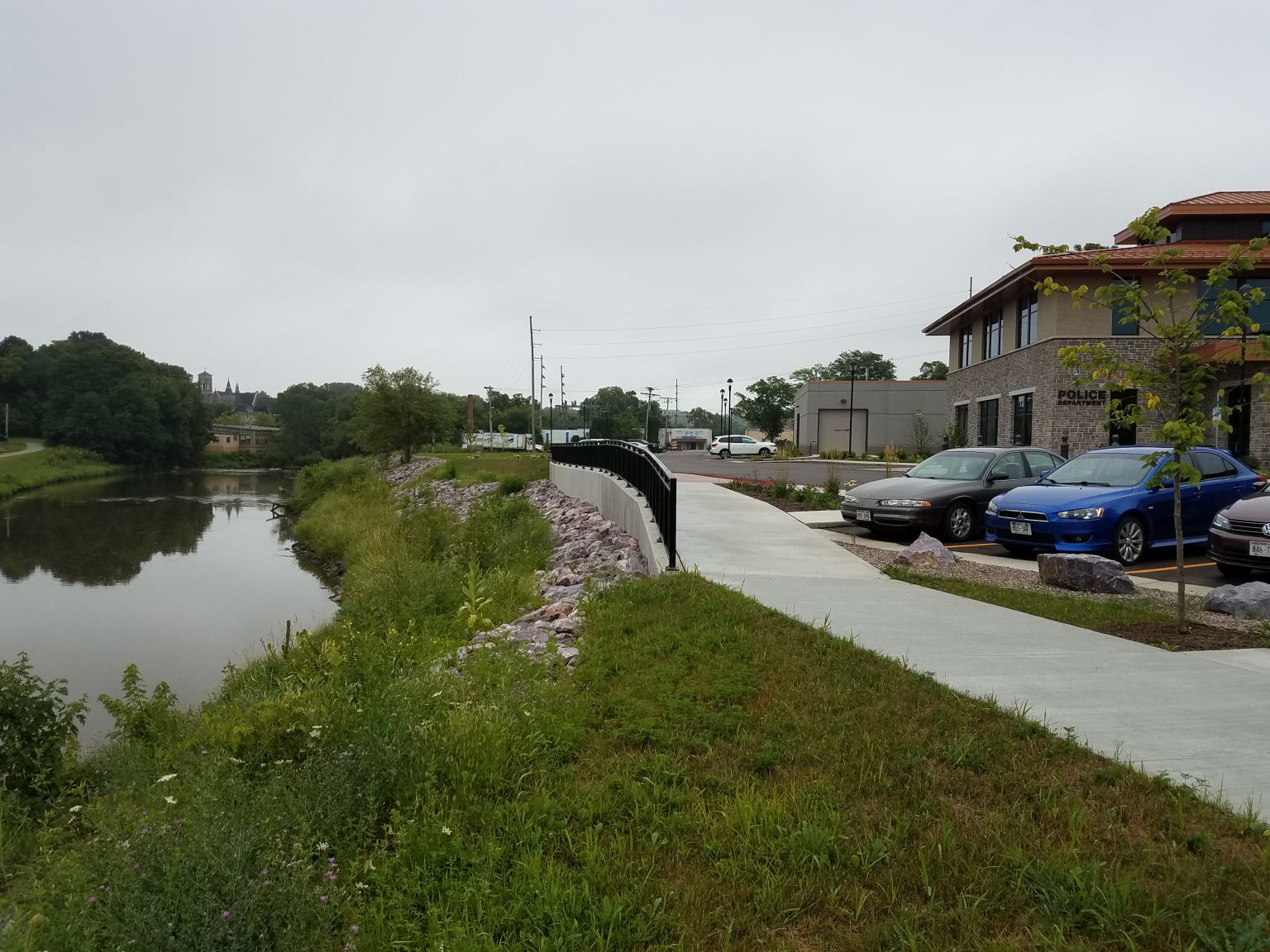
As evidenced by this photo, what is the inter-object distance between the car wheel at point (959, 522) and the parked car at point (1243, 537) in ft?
11.4

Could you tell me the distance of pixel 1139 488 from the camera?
10.9m

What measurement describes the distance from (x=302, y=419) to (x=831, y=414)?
6914cm

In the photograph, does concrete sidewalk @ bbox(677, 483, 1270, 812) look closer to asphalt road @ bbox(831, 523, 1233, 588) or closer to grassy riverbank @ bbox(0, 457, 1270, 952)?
grassy riverbank @ bbox(0, 457, 1270, 952)

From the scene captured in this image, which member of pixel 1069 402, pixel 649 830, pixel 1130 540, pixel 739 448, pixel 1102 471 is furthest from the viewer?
pixel 739 448

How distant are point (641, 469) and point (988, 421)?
23914mm

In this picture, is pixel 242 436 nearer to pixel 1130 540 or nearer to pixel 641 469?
pixel 641 469

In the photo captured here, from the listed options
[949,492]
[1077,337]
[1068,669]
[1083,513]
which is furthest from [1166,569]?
[1077,337]

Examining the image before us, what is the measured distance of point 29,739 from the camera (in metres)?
7.05

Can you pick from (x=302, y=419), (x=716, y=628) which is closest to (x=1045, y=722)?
(x=716, y=628)

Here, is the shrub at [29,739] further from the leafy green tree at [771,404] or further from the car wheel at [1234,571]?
the leafy green tree at [771,404]

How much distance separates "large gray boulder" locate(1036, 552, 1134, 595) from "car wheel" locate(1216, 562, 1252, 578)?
150cm

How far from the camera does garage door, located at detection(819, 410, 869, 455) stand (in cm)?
5628

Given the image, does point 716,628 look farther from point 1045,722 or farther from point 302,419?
point 302,419

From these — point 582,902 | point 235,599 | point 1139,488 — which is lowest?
point 235,599
